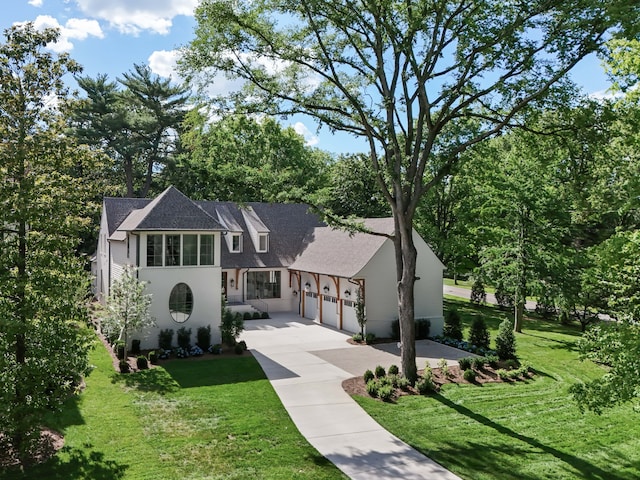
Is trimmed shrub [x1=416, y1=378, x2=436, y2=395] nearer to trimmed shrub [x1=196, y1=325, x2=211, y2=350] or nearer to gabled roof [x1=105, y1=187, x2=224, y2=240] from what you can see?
trimmed shrub [x1=196, y1=325, x2=211, y2=350]

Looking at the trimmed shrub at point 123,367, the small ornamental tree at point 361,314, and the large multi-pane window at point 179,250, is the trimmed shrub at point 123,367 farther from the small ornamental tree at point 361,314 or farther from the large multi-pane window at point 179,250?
the small ornamental tree at point 361,314

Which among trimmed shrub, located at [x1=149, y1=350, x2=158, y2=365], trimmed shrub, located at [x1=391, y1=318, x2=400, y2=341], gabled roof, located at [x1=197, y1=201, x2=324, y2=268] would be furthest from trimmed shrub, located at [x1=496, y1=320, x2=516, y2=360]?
gabled roof, located at [x1=197, y1=201, x2=324, y2=268]

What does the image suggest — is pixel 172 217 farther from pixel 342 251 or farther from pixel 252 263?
pixel 252 263

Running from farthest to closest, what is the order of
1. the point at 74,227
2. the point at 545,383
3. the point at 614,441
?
the point at 545,383 < the point at 614,441 < the point at 74,227

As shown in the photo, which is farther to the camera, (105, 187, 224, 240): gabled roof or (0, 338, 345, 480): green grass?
(105, 187, 224, 240): gabled roof

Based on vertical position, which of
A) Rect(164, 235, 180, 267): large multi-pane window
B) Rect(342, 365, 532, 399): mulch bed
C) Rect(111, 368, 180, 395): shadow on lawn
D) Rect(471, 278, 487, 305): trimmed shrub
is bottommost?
Rect(342, 365, 532, 399): mulch bed

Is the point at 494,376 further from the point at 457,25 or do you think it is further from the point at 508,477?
the point at 457,25

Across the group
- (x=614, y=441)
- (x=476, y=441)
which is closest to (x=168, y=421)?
(x=476, y=441)

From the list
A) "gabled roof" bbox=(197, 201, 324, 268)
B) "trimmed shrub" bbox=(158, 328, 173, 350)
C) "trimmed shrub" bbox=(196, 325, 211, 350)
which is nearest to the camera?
"trimmed shrub" bbox=(158, 328, 173, 350)
